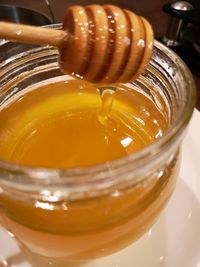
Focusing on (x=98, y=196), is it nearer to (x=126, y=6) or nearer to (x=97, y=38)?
(x=97, y=38)

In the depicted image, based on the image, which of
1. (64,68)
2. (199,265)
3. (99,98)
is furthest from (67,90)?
(199,265)

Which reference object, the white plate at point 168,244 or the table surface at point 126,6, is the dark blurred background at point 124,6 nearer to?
the table surface at point 126,6

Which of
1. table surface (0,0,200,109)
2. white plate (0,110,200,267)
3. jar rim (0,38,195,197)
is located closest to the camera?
jar rim (0,38,195,197)

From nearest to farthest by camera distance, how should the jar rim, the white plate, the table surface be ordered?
1. the jar rim
2. the white plate
3. the table surface

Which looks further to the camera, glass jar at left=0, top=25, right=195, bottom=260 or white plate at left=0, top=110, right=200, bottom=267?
white plate at left=0, top=110, right=200, bottom=267

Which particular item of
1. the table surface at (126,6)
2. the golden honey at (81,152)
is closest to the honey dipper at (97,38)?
the golden honey at (81,152)

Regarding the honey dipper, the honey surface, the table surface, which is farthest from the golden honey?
the table surface

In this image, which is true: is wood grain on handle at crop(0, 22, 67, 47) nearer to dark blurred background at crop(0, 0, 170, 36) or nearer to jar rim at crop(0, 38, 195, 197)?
jar rim at crop(0, 38, 195, 197)
